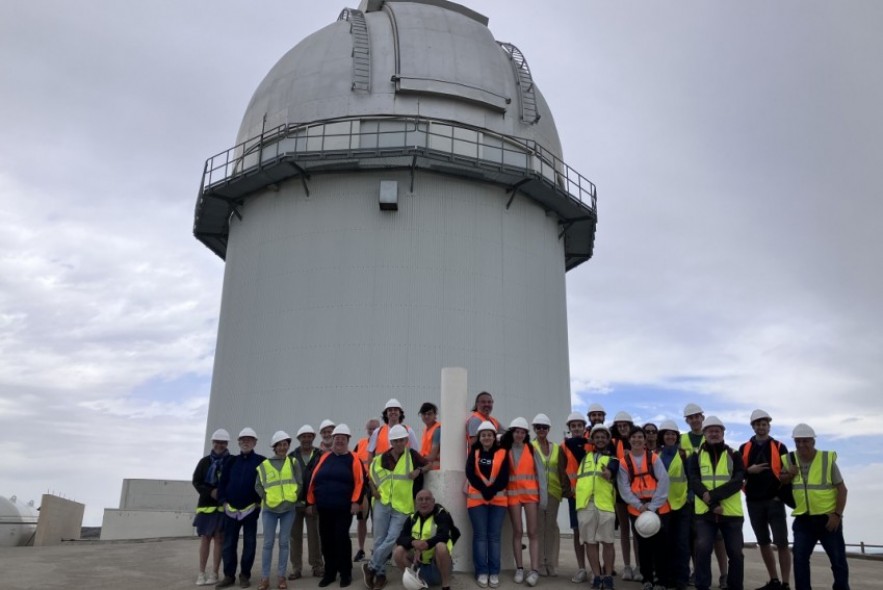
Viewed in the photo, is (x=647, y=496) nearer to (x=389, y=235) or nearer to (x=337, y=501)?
(x=337, y=501)

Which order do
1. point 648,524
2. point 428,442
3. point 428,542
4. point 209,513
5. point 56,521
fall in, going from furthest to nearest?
point 56,521, point 428,442, point 209,513, point 648,524, point 428,542

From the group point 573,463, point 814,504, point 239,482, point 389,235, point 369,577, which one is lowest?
point 369,577

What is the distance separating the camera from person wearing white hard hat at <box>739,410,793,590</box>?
7.45 metres

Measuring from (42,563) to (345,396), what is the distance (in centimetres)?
712

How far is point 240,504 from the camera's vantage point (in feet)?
27.1

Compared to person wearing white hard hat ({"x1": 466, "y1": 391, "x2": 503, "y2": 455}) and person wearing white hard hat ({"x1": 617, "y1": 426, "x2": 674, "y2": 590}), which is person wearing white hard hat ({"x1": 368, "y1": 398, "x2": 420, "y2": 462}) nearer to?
person wearing white hard hat ({"x1": 466, "y1": 391, "x2": 503, "y2": 455})

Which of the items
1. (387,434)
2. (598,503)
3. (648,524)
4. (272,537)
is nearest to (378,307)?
(387,434)

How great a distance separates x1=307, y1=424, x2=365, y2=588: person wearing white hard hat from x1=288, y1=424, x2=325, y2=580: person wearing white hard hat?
1.61 ft

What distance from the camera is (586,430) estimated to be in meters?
8.55

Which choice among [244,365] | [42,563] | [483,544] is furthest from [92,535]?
[483,544]

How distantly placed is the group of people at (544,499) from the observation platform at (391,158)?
10.0 meters

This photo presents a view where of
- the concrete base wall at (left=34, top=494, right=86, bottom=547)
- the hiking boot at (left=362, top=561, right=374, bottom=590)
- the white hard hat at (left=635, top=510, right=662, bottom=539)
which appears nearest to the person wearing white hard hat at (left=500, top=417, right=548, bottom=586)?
the white hard hat at (left=635, top=510, right=662, bottom=539)

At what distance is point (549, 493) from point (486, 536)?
1.03 m

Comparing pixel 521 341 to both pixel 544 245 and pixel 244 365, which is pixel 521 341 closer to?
pixel 544 245
